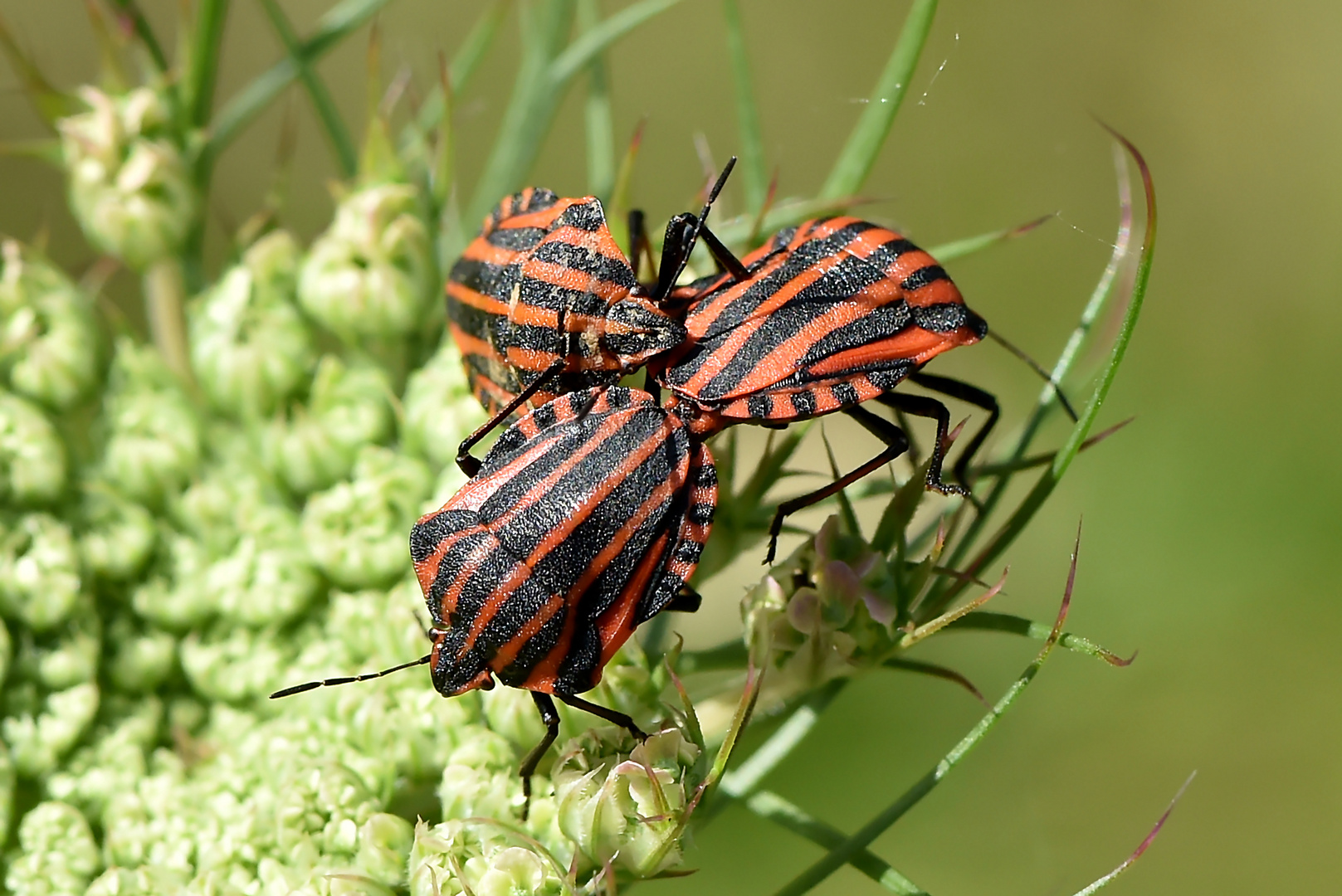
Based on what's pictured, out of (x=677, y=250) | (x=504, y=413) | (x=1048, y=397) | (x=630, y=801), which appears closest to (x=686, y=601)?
(x=630, y=801)

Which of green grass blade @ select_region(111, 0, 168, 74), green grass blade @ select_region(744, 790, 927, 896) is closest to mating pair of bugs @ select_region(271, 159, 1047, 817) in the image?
green grass blade @ select_region(744, 790, 927, 896)

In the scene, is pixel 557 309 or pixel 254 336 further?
pixel 254 336

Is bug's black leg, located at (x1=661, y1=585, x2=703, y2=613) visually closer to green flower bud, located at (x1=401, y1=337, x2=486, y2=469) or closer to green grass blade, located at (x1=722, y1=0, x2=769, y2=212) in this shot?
green flower bud, located at (x1=401, y1=337, x2=486, y2=469)

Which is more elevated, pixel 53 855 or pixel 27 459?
pixel 27 459

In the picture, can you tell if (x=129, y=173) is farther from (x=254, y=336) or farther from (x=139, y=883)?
(x=139, y=883)

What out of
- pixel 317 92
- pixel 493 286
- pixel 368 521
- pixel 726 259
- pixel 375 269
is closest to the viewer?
pixel 726 259

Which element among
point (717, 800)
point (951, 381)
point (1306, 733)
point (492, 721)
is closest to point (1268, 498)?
point (1306, 733)

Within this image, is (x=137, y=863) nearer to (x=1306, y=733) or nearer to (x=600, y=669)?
(x=600, y=669)
